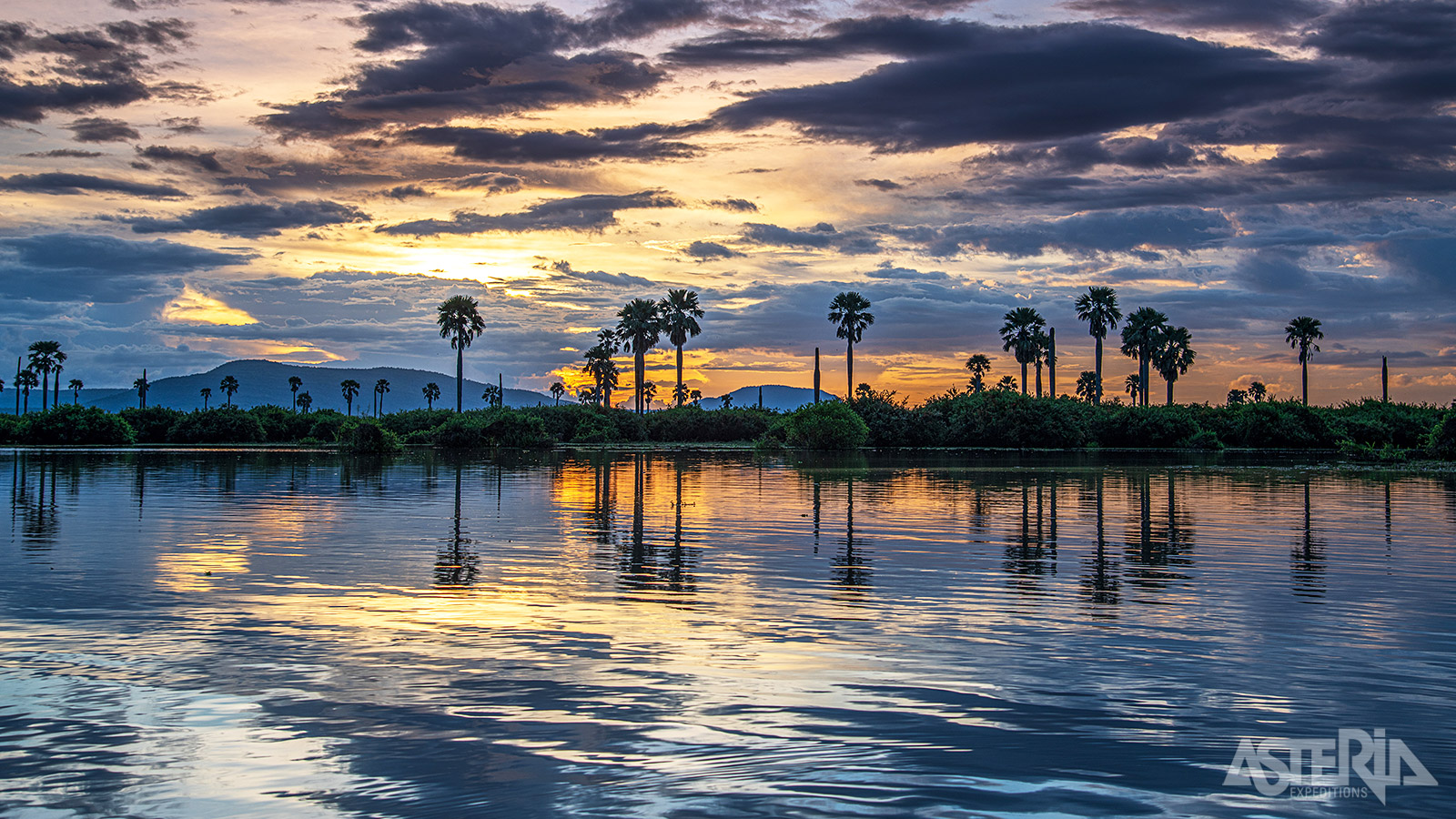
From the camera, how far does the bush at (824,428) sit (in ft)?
250

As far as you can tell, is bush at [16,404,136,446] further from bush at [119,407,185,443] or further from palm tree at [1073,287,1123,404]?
palm tree at [1073,287,1123,404]

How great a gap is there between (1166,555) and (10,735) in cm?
1383

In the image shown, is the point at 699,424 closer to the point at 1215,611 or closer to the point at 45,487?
the point at 45,487

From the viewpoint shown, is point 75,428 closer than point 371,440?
No

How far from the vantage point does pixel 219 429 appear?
9838 cm

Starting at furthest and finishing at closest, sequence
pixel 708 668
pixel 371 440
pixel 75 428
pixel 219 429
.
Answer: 1. pixel 219 429
2. pixel 75 428
3. pixel 371 440
4. pixel 708 668

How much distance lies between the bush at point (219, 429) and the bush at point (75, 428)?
8.44 meters

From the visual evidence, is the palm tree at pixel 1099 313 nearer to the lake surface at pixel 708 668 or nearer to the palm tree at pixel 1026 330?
the palm tree at pixel 1026 330

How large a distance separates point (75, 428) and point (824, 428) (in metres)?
65.4

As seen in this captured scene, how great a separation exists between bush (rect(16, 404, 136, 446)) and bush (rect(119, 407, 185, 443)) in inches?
396

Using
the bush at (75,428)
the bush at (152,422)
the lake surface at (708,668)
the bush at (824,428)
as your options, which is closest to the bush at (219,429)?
→ the bush at (152,422)

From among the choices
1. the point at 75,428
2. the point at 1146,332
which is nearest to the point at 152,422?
the point at 75,428

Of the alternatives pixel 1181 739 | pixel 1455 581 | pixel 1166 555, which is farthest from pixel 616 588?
pixel 1455 581

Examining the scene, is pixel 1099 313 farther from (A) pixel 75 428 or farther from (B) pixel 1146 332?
→ (A) pixel 75 428
